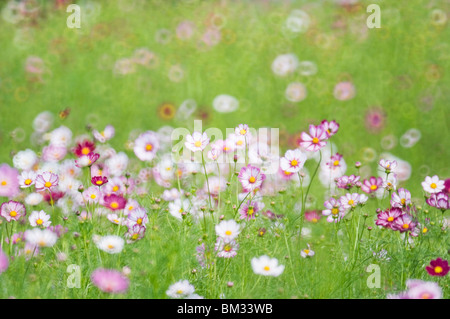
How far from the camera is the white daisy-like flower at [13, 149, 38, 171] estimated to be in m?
1.99

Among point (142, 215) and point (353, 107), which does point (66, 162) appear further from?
point (353, 107)

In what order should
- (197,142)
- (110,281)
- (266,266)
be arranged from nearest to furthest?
(110,281) → (266,266) → (197,142)

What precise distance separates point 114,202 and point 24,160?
1.84 feet

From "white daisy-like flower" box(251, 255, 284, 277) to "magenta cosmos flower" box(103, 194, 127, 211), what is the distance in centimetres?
39

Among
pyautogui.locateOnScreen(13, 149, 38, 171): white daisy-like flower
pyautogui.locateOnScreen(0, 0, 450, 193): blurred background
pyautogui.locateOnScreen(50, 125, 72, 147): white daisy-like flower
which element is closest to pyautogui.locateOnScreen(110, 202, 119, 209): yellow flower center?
pyautogui.locateOnScreen(13, 149, 38, 171): white daisy-like flower

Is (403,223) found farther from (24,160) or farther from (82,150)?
(24,160)

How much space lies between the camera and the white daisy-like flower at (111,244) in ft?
4.62

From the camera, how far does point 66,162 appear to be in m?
2.03

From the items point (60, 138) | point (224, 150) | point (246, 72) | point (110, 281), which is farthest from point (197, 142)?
point (246, 72)

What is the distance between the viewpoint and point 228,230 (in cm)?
145

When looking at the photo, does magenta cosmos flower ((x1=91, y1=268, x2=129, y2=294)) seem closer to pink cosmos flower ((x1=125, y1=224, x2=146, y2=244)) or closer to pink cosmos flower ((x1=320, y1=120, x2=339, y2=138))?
pink cosmos flower ((x1=125, y1=224, x2=146, y2=244))

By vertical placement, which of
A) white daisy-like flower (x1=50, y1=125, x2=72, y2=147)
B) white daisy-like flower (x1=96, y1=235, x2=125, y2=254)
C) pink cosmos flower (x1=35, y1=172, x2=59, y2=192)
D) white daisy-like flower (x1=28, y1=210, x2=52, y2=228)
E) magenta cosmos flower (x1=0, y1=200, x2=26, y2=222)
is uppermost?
white daisy-like flower (x1=50, y1=125, x2=72, y2=147)

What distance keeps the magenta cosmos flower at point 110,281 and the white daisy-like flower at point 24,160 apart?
31.0 inches
